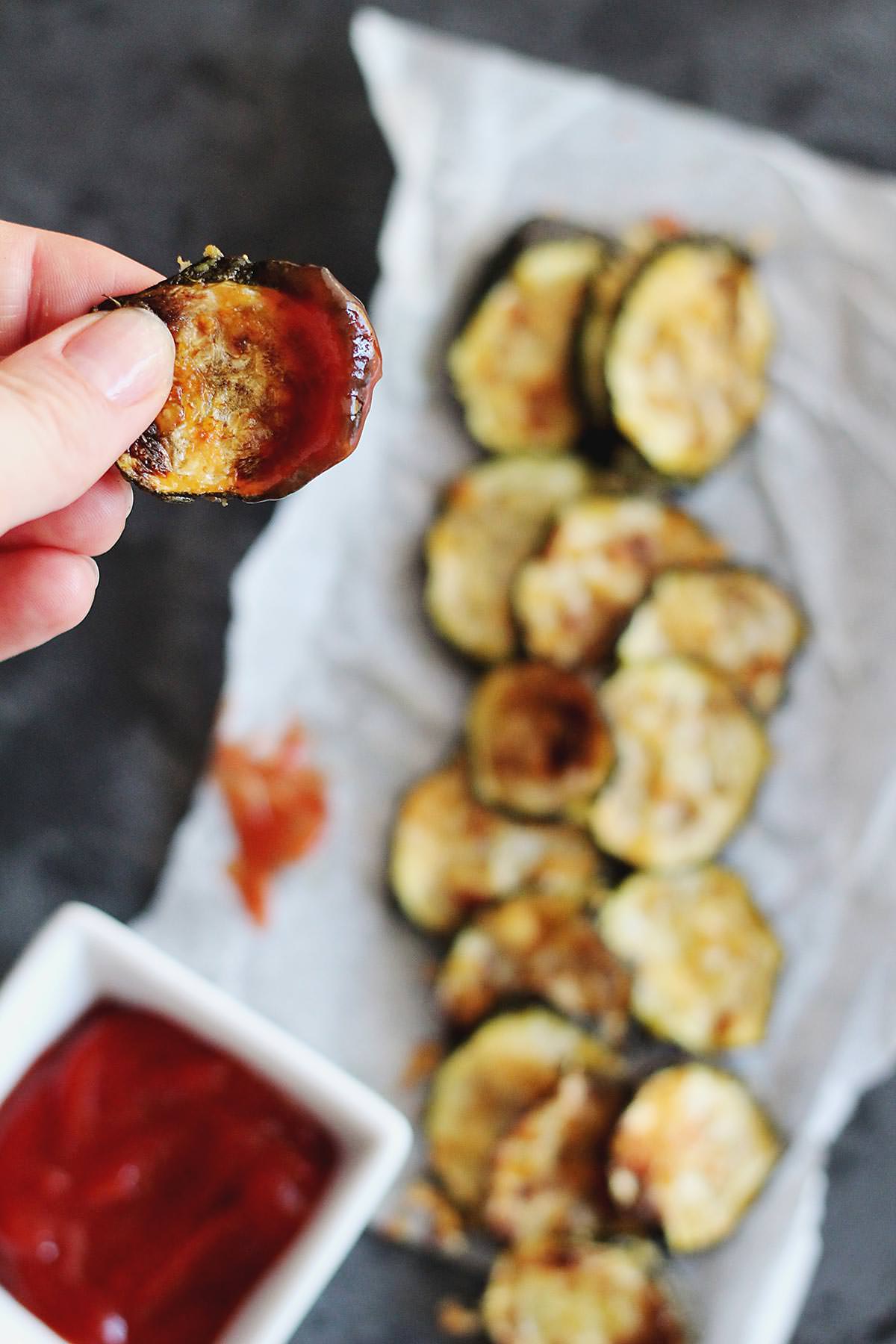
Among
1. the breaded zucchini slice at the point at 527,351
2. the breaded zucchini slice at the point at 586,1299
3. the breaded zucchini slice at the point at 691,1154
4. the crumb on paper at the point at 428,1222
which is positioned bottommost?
the crumb on paper at the point at 428,1222

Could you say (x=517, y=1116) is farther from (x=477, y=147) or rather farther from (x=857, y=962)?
(x=477, y=147)

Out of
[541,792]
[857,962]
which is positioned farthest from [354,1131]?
[857,962]

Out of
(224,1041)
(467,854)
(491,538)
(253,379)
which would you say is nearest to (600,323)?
(491,538)

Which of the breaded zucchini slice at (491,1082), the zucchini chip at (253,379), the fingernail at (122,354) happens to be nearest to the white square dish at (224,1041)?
the breaded zucchini slice at (491,1082)

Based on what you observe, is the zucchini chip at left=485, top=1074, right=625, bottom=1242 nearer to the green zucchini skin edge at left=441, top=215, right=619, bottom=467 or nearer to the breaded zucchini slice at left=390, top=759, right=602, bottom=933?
the breaded zucchini slice at left=390, top=759, right=602, bottom=933

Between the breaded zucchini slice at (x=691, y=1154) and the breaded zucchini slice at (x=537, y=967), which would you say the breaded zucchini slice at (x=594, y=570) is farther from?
the breaded zucchini slice at (x=691, y=1154)

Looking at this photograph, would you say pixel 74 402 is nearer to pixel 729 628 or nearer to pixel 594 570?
pixel 594 570

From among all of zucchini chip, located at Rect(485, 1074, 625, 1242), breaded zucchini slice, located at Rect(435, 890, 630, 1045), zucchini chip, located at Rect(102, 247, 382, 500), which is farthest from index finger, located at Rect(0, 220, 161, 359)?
zucchini chip, located at Rect(485, 1074, 625, 1242)
